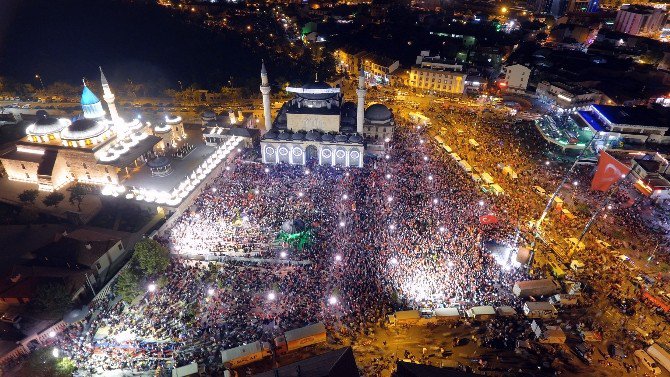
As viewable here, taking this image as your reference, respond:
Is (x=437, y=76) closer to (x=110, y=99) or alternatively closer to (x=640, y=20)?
(x=110, y=99)

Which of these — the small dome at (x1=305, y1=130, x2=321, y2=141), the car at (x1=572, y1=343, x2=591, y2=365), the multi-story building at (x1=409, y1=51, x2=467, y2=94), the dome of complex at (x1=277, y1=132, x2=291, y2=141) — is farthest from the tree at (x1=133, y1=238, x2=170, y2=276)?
the multi-story building at (x1=409, y1=51, x2=467, y2=94)

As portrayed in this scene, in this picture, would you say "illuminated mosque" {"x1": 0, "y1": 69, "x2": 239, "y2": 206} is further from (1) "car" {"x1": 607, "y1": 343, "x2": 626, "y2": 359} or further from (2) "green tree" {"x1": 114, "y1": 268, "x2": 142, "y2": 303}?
(1) "car" {"x1": 607, "y1": 343, "x2": 626, "y2": 359}

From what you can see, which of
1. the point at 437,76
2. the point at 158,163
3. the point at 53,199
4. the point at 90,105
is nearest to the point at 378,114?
the point at 437,76

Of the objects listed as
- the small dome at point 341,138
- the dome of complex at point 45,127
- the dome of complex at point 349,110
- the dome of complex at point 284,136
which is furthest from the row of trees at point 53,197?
the dome of complex at point 349,110

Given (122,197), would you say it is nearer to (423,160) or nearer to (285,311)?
(285,311)

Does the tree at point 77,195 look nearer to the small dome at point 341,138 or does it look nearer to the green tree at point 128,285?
the green tree at point 128,285

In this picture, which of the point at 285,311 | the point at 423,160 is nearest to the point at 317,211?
the point at 285,311
